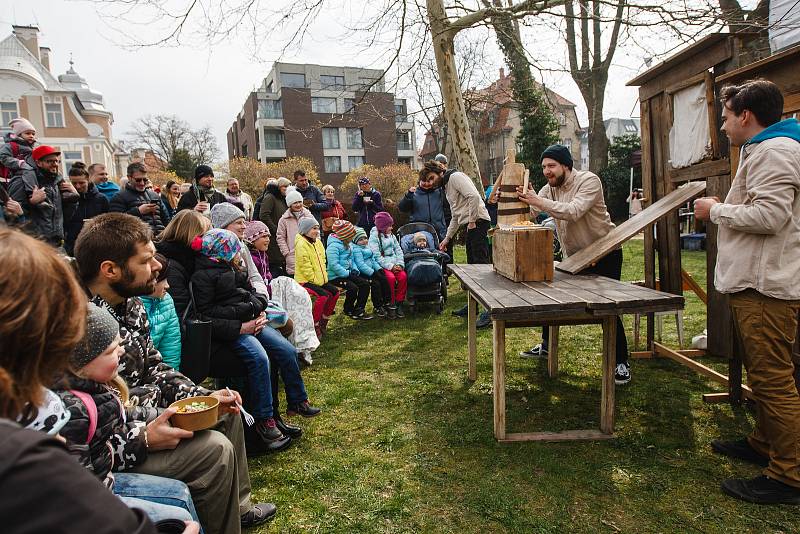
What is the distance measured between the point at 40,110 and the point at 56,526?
2031 inches

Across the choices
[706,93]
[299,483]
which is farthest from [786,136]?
[299,483]

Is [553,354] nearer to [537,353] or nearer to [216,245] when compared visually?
[537,353]

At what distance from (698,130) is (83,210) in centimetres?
723

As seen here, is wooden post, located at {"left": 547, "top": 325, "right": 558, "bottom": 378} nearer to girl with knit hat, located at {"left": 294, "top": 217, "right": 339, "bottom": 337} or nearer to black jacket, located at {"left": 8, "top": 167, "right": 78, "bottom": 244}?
girl with knit hat, located at {"left": 294, "top": 217, "right": 339, "bottom": 337}

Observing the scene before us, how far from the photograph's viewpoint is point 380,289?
729 cm

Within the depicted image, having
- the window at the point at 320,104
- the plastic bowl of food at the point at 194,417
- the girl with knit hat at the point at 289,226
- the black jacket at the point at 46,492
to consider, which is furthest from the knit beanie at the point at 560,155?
the window at the point at 320,104

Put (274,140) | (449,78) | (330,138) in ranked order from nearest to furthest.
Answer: (449,78)
(274,140)
(330,138)

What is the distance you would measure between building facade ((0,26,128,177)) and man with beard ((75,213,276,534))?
44582 millimetres

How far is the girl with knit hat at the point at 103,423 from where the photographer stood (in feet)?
5.30

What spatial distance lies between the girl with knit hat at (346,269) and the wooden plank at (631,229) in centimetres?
351

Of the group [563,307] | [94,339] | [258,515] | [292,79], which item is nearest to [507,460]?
[563,307]

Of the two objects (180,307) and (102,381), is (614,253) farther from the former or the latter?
(102,381)

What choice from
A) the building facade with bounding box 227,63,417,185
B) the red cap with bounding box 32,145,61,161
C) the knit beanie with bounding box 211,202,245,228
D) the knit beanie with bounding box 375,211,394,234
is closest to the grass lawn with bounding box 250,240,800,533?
the knit beanie with bounding box 211,202,245,228

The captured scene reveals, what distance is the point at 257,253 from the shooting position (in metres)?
5.26
